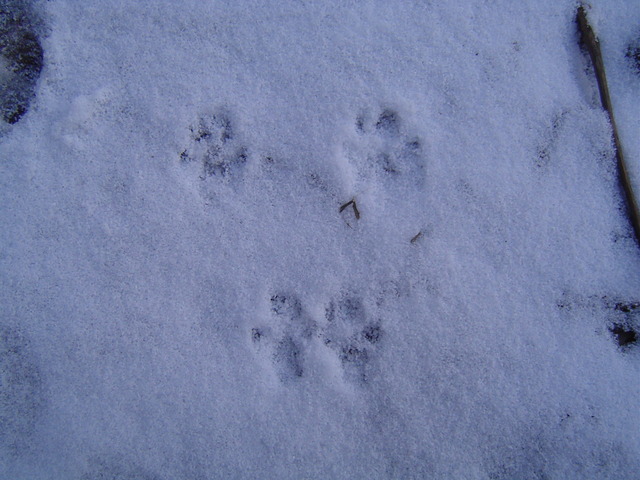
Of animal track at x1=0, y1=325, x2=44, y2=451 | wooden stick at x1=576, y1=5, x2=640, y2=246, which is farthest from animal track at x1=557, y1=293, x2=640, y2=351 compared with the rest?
animal track at x1=0, y1=325, x2=44, y2=451

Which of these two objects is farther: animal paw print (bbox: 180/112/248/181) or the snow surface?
animal paw print (bbox: 180/112/248/181)

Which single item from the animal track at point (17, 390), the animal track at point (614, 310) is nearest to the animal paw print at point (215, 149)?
the animal track at point (17, 390)

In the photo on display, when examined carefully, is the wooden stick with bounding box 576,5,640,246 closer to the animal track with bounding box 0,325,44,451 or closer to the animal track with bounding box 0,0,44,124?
the animal track with bounding box 0,0,44,124

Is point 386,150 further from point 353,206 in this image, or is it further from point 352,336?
point 352,336

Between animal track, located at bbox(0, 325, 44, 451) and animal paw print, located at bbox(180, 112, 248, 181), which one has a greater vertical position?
animal paw print, located at bbox(180, 112, 248, 181)

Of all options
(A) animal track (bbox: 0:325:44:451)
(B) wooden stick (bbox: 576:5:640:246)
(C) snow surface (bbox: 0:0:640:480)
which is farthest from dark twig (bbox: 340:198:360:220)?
(A) animal track (bbox: 0:325:44:451)

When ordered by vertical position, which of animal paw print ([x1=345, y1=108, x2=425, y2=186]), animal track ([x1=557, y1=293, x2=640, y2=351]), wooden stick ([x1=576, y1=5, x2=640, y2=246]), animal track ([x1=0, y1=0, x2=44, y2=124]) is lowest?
animal track ([x1=0, y1=0, x2=44, y2=124])

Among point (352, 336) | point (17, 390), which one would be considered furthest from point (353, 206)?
point (17, 390)

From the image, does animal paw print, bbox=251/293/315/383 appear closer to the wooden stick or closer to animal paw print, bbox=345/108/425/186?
animal paw print, bbox=345/108/425/186
